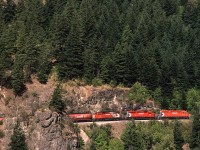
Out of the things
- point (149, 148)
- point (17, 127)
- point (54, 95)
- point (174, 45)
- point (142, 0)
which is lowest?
point (149, 148)

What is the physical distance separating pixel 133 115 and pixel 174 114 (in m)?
10.7

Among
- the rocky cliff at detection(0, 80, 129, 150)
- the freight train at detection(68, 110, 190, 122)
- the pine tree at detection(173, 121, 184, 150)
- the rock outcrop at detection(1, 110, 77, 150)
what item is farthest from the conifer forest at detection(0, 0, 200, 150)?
the rock outcrop at detection(1, 110, 77, 150)

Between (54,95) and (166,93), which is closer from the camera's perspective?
(54,95)

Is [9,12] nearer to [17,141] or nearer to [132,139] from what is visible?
[17,141]

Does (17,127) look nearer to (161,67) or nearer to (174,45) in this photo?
(161,67)

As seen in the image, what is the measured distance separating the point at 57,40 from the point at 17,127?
1167 inches

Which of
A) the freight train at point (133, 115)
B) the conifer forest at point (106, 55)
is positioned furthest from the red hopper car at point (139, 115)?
the conifer forest at point (106, 55)

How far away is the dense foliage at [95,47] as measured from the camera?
11062 cm

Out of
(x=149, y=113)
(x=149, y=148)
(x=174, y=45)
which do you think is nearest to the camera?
(x=149, y=148)

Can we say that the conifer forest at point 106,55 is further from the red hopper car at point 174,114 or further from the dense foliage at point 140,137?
the red hopper car at point 174,114

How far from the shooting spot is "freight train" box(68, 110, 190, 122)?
4134 inches

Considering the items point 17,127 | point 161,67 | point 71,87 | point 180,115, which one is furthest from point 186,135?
point 17,127

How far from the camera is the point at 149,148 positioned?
103438mm

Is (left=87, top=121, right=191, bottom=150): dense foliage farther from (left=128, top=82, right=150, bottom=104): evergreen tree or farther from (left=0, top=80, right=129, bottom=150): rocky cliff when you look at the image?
(left=128, top=82, right=150, bottom=104): evergreen tree
